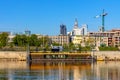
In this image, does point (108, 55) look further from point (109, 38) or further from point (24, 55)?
point (109, 38)

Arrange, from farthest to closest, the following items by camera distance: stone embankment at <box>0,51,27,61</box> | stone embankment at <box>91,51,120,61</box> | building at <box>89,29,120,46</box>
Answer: building at <box>89,29,120,46</box> < stone embankment at <box>91,51,120,61</box> < stone embankment at <box>0,51,27,61</box>

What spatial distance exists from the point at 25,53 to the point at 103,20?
7722 centimetres

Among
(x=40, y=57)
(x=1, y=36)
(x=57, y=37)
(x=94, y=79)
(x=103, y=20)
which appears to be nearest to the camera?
(x=94, y=79)

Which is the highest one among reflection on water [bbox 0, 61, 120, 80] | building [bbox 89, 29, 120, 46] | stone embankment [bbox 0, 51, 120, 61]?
building [bbox 89, 29, 120, 46]

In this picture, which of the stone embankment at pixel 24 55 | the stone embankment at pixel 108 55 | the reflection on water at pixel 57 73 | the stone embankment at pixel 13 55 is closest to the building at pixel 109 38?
the stone embankment at pixel 108 55

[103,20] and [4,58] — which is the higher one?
[103,20]

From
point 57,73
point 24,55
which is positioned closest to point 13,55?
point 24,55

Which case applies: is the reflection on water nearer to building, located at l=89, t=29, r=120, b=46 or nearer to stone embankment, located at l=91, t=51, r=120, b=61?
stone embankment, located at l=91, t=51, r=120, b=61

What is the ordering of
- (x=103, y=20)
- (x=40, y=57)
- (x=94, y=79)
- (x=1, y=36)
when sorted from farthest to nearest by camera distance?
(x=103, y=20), (x=1, y=36), (x=40, y=57), (x=94, y=79)

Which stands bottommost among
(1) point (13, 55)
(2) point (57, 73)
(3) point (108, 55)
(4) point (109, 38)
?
(2) point (57, 73)

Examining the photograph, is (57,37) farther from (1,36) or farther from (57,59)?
(57,59)

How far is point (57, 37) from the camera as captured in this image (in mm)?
186250

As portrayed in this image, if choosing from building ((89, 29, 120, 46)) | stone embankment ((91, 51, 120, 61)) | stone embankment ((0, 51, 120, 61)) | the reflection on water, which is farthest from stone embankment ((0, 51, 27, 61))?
building ((89, 29, 120, 46))

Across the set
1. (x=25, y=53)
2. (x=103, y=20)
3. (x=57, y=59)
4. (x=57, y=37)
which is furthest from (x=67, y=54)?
(x=57, y=37)
